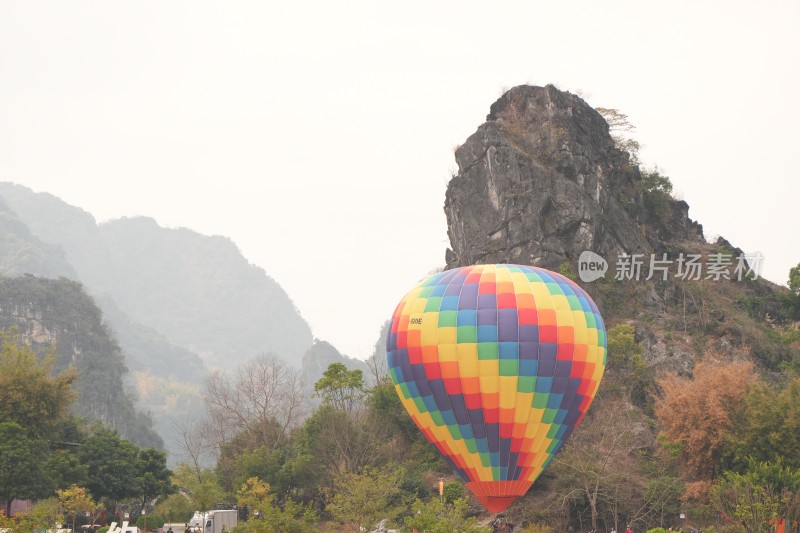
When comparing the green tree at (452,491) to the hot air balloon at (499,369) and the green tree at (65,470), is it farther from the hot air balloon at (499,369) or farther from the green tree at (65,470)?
Answer: the green tree at (65,470)

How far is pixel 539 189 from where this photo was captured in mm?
56656

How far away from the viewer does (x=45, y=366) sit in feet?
133

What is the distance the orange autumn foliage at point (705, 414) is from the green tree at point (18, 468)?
74.1 feet

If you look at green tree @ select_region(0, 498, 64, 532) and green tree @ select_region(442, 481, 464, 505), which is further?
green tree @ select_region(442, 481, 464, 505)

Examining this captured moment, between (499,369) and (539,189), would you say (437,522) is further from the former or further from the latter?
(539,189)

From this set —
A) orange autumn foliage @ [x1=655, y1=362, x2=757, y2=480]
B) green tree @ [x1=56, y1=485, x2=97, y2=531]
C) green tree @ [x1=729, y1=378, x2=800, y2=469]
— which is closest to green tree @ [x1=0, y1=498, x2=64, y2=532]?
green tree @ [x1=56, y1=485, x2=97, y2=531]

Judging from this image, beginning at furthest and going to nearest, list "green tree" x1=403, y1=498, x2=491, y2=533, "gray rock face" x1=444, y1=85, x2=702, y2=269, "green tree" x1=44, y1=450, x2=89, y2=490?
"gray rock face" x1=444, y1=85, x2=702, y2=269
"green tree" x1=44, y1=450, x2=89, y2=490
"green tree" x1=403, y1=498, x2=491, y2=533

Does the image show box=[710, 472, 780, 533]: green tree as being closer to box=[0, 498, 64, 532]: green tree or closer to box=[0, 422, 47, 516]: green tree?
box=[0, 498, 64, 532]: green tree

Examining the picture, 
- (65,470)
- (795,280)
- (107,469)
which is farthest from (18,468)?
(795,280)

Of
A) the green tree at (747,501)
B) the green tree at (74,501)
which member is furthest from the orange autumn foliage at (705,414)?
the green tree at (74,501)

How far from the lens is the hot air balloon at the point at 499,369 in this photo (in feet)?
95.5

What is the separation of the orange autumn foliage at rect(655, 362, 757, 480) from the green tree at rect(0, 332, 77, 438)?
23392 millimetres

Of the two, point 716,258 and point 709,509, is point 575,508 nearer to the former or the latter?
point 709,509

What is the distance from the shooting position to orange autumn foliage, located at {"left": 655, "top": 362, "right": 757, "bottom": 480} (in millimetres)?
33594
